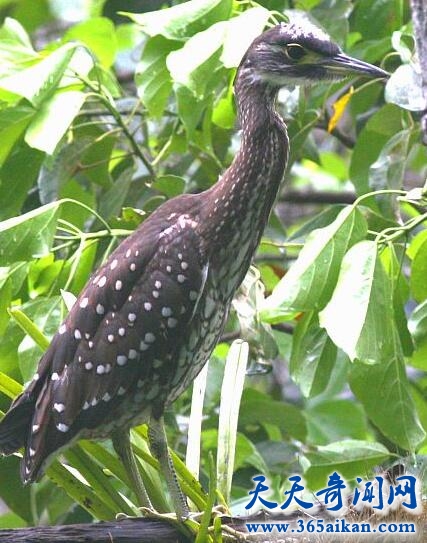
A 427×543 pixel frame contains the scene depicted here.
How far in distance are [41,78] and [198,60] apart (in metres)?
0.42

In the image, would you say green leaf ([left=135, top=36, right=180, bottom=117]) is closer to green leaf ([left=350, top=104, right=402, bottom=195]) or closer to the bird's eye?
the bird's eye

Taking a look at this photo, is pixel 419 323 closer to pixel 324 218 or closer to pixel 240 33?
pixel 324 218

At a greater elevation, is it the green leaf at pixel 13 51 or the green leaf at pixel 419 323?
the green leaf at pixel 13 51

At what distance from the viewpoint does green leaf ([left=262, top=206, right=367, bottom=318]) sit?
2.81 metres

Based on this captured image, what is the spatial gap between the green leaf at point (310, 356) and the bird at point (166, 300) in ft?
0.63

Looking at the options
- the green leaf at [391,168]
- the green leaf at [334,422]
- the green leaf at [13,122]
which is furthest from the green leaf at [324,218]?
the green leaf at [334,422]

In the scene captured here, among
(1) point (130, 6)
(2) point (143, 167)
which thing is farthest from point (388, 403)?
(1) point (130, 6)

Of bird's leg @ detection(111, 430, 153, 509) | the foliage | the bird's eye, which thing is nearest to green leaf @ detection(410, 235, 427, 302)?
the foliage

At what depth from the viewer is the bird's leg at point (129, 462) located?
10.3ft

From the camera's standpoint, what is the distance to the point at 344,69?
3160 mm

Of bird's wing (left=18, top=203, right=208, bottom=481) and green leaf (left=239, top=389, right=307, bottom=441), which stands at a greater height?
bird's wing (left=18, top=203, right=208, bottom=481)

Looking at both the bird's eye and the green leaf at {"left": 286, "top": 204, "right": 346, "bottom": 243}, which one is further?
the green leaf at {"left": 286, "top": 204, "right": 346, "bottom": 243}

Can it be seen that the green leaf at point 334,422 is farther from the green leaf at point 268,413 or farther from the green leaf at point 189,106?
the green leaf at point 189,106

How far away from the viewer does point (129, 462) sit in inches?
124
